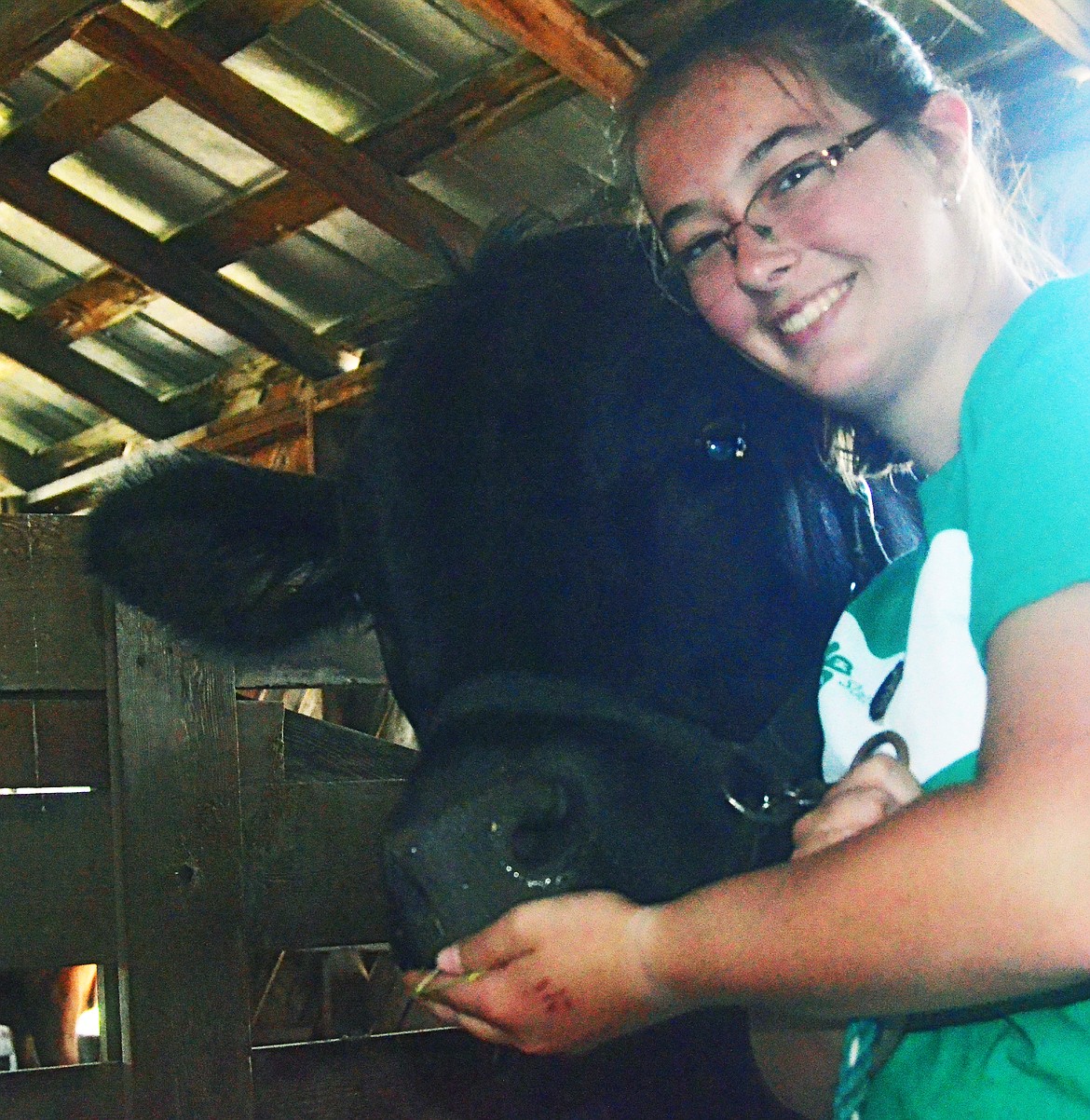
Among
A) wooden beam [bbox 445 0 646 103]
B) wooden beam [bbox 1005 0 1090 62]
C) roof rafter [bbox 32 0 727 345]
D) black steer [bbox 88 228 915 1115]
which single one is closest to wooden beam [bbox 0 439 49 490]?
roof rafter [bbox 32 0 727 345]

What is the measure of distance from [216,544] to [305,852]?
1.50 ft

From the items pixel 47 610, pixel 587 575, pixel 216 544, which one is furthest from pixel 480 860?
pixel 47 610

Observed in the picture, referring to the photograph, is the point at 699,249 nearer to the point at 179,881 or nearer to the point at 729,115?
the point at 729,115

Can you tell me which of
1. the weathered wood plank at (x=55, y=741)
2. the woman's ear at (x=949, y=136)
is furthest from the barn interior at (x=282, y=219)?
the woman's ear at (x=949, y=136)

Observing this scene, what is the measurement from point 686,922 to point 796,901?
83 mm

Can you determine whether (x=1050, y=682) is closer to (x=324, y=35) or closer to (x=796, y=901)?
(x=796, y=901)

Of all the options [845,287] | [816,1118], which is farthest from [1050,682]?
[816,1118]

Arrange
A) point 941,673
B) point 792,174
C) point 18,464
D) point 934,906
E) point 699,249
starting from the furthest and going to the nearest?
1. point 18,464
2. point 699,249
3. point 792,174
4. point 941,673
5. point 934,906

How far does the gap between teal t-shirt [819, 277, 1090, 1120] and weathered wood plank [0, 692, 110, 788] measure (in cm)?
127

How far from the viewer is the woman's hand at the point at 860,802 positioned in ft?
3.42

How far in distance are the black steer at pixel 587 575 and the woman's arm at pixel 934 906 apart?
0.28 m

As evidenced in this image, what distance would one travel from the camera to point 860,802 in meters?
1.05

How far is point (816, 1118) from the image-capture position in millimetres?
1491

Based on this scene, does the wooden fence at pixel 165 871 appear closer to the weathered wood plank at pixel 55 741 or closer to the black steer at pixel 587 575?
Result: the weathered wood plank at pixel 55 741
